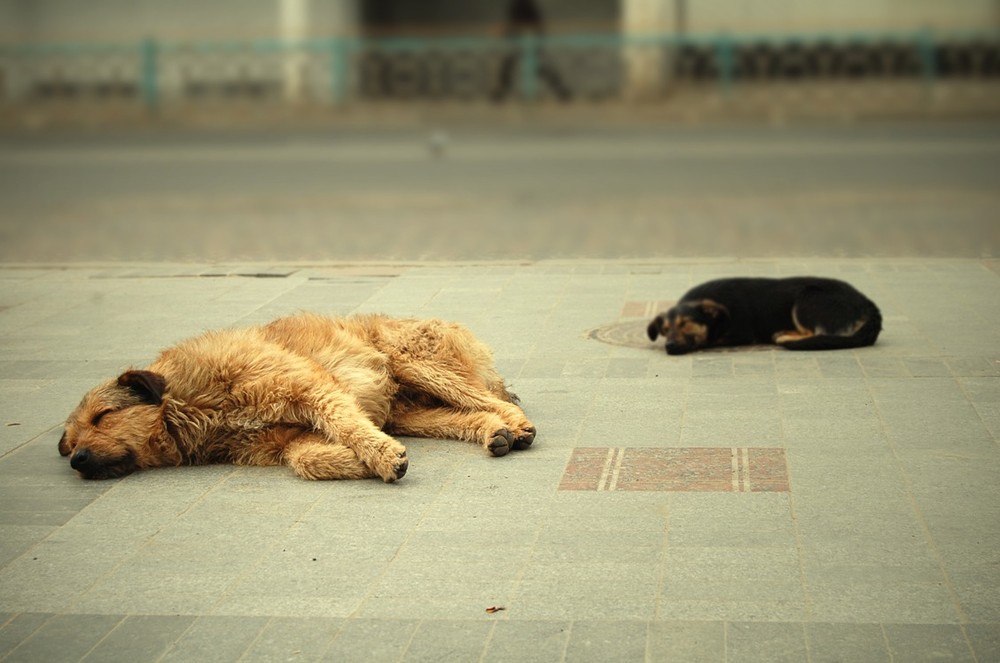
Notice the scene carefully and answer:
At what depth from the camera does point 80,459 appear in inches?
237

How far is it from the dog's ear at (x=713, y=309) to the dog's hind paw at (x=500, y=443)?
97.7 inches

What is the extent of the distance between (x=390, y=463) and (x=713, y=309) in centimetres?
321

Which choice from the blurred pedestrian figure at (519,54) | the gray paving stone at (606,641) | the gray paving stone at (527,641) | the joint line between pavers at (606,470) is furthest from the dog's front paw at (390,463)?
the blurred pedestrian figure at (519,54)

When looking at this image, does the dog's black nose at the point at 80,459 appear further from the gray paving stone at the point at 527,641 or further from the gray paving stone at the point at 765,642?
the gray paving stone at the point at 765,642

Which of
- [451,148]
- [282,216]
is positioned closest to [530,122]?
[451,148]

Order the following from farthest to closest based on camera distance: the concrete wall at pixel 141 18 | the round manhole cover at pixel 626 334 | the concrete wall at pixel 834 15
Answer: the concrete wall at pixel 141 18, the concrete wall at pixel 834 15, the round manhole cover at pixel 626 334

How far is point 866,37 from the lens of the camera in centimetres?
2698

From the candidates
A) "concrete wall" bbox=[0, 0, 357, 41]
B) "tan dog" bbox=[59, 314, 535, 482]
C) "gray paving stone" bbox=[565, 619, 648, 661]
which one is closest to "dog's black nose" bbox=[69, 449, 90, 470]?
"tan dog" bbox=[59, 314, 535, 482]

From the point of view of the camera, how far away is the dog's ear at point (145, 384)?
6031mm

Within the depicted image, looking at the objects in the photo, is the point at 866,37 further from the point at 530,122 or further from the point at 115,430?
the point at 115,430

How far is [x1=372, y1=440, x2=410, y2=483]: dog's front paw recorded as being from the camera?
5.98m

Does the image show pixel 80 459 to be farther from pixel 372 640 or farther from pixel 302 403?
pixel 372 640

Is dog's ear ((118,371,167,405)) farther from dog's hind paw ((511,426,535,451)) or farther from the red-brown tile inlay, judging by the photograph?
the red-brown tile inlay

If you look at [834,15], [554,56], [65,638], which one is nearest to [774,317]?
[65,638]
